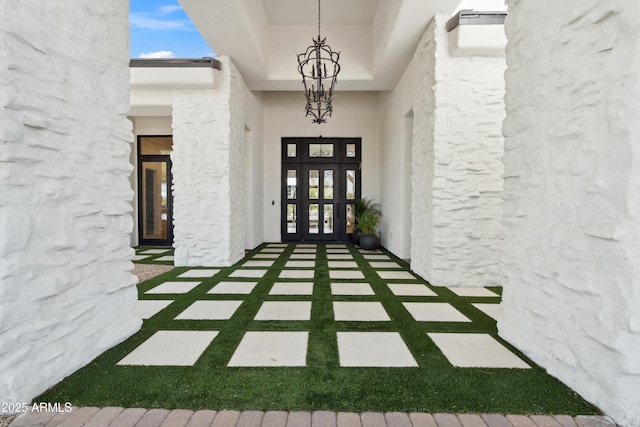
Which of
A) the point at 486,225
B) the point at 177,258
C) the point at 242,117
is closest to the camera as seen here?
the point at 486,225

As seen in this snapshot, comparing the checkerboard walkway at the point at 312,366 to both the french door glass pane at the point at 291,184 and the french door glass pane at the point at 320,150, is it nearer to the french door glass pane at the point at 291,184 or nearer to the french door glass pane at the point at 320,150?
the french door glass pane at the point at 291,184

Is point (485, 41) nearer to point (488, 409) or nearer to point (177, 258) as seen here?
point (488, 409)

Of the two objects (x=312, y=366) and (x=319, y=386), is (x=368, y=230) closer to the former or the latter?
(x=312, y=366)

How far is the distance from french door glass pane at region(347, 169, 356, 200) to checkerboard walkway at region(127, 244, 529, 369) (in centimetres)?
289

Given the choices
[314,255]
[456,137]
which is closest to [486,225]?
[456,137]

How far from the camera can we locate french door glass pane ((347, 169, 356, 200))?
22.6ft

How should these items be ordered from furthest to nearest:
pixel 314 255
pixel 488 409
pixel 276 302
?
pixel 314 255
pixel 276 302
pixel 488 409

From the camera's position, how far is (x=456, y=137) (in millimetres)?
3168

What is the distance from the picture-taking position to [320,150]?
22.7ft

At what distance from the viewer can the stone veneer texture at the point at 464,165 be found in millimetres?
3148

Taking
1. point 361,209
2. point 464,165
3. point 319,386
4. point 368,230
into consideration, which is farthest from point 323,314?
point 361,209

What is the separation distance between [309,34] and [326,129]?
2.15 metres

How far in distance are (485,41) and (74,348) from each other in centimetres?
411

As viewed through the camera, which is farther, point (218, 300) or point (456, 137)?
point (456, 137)
